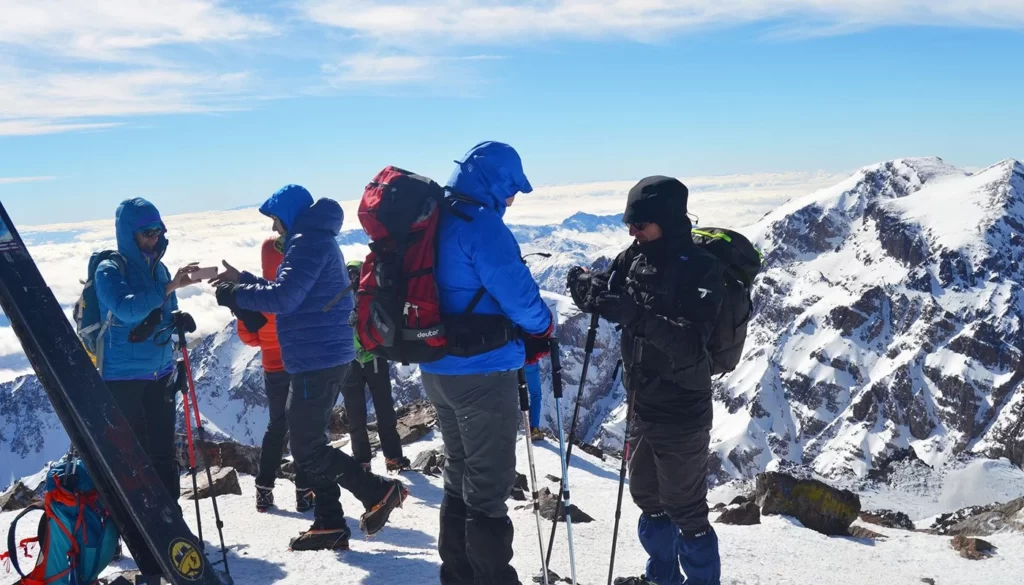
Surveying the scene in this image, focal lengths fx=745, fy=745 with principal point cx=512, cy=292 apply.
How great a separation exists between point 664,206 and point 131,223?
15.7ft

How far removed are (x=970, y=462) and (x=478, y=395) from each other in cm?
11430

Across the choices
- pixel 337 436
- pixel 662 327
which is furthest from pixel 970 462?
pixel 662 327

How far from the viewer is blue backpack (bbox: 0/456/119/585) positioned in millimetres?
5328

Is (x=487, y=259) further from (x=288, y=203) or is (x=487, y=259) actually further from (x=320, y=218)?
(x=288, y=203)

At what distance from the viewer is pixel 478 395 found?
17.6 feet

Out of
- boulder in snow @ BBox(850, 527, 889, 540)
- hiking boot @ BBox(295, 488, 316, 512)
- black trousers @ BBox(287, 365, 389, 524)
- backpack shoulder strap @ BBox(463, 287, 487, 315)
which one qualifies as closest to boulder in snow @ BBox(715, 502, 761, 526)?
boulder in snow @ BBox(850, 527, 889, 540)

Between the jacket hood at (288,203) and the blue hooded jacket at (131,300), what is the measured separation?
3.44 feet

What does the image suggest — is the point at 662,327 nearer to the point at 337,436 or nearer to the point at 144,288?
the point at 144,288

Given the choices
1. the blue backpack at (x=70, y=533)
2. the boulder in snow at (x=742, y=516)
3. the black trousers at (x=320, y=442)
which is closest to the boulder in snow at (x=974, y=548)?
the boulder in snow at (x=742, y=516)

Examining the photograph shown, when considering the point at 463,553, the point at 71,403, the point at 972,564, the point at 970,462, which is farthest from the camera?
the point at 970,462

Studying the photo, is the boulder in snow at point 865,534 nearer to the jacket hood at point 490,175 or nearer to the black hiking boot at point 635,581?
the black hiking boot at point 635,581

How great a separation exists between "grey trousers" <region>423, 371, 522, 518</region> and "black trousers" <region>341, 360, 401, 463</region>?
519 centimetres

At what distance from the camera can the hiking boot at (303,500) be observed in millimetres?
9211

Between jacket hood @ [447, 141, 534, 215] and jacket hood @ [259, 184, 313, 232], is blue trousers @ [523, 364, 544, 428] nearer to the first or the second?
jacket hood @ [259, 184, 313, 232]
